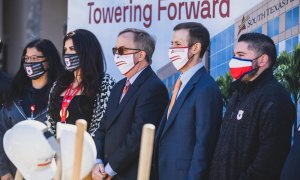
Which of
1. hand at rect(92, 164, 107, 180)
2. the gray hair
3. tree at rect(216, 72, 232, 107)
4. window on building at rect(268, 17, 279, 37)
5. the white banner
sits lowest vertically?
hand at rect(92, 164, 107, 180)

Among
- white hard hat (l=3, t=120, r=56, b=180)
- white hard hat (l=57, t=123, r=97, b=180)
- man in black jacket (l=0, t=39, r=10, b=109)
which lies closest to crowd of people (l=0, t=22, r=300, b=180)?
man in black jacket (l=0, t=39, r=10, b=109)

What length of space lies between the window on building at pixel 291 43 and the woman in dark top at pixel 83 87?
123 cm

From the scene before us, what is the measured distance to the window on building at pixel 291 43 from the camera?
444cm

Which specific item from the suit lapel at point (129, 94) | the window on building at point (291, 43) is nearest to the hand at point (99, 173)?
the suit lapel at point (129, 94)

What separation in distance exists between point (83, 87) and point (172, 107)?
0.80m

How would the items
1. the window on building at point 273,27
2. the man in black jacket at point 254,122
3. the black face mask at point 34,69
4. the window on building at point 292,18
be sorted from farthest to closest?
the black face mask at point 34,69, the window on building at point 273,27, the window on building at point 292,18, the man in black jacket at point 254,122

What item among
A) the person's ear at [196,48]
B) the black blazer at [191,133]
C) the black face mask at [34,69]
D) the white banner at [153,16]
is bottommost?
the black blazer at [191,133]

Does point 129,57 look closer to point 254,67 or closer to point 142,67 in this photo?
point 142,67

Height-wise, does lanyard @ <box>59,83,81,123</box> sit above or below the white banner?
below

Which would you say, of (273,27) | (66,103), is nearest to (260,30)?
(273,27)

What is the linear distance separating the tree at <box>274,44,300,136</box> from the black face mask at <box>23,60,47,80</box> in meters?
1.69

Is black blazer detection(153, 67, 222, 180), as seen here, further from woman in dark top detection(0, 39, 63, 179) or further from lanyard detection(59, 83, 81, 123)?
woman in dark top detection(0, 39, 63, 179)

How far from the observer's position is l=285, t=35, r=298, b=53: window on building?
444 cm

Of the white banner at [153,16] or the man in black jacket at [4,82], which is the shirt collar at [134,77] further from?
the man in black jacket at [4,82]
